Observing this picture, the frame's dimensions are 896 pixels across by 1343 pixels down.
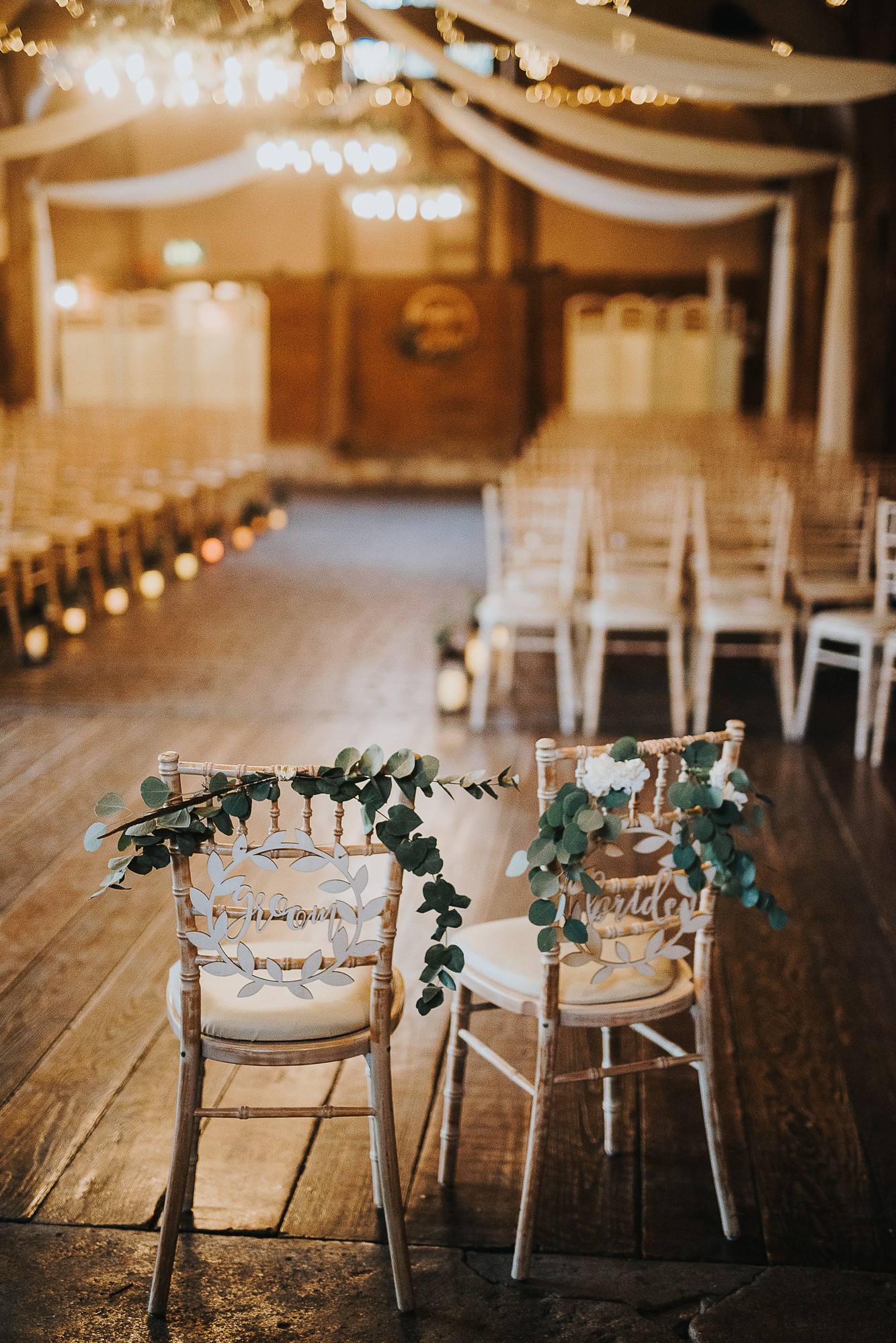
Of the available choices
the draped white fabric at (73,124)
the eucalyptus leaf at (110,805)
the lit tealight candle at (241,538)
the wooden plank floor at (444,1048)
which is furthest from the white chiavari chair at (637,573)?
the lit tealight candle at (241,538)

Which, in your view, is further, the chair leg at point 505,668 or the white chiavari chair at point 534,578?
the chair leg at point 505,668

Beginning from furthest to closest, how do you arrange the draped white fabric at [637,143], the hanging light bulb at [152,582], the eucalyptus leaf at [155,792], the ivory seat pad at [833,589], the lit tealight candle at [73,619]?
1. the hanging light bulb at [152,582]
2. the draped white fabric at [637,143]
3. the lit tealight candle at [73,619]
4. the ivory seat pad at [833,589]
5. the eucalyptus leaf at [155,792]

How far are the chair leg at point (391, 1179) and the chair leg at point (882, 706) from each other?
364cm

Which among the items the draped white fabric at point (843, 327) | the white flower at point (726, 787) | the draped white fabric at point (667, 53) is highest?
the draped white fabric at point (667, 53)

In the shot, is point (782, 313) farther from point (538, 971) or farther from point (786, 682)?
point (538, 971)

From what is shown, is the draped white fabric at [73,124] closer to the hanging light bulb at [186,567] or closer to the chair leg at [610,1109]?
the hanging light bulb at [186,567]

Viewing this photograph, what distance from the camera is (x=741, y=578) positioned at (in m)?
6.02

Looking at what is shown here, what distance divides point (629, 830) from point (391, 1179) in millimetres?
705

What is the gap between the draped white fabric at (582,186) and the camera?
10422 mm

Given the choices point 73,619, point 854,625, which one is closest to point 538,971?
point 854,625

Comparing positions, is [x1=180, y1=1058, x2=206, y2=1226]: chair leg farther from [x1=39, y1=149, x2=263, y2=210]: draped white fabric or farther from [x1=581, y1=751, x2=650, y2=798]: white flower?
[x1=39, y1=149, x2=263, y2=210]: draped white fabric

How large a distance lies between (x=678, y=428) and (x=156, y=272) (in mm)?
9206

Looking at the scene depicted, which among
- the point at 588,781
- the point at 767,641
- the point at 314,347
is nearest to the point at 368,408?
the point at 314,347

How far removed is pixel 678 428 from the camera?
11766mm
